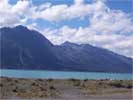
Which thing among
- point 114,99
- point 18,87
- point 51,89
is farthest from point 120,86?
point 114,99

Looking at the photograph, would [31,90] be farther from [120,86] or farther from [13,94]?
[120,86]

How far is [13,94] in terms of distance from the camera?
2988 centimetres

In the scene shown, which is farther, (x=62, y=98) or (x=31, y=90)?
(x=31, y=90)

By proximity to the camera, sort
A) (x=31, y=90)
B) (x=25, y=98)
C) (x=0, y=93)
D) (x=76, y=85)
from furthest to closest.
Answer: (x=76, y=85)
(x=31, y=90)
(x=0, y=93)
(x=25, y=98)

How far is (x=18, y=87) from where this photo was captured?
3406 cm

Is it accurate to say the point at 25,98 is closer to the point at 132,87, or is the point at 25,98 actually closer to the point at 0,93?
the point at 0,93

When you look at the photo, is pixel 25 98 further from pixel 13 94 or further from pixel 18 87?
pixel 18 87

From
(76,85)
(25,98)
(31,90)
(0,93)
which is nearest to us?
(25,98)

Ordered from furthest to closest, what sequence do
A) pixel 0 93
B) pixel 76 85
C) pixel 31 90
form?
pixel 76 85
pixel 31 90
pixel 0 93

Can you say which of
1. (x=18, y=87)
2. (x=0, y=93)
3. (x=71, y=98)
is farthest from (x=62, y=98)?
(x=18, y=87)

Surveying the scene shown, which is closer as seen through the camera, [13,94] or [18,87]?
[13,94]

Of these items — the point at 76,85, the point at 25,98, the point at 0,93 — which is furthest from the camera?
the point at 76,85

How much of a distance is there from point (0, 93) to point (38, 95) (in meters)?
2.65

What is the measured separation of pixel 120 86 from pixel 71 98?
47.1ft
